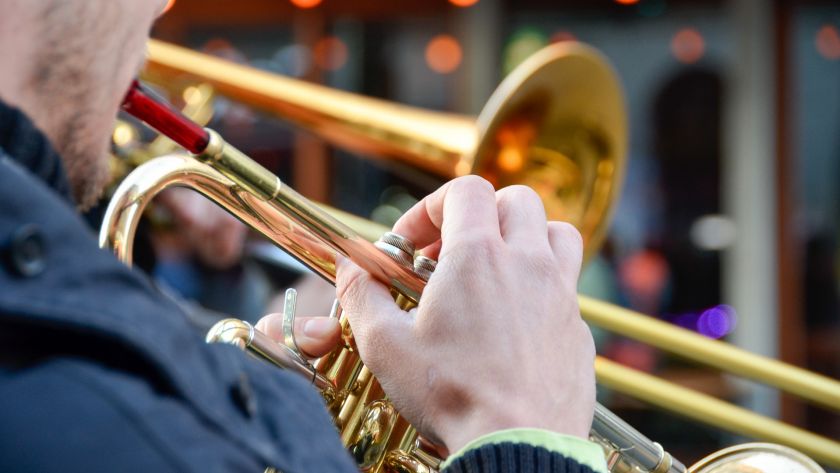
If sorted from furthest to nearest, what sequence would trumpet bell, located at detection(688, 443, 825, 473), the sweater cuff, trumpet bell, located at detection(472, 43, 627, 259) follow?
trumpet bell, located at detection(472, 43, 627, 259), trumpet bell, located at detection(688, 443, 825, 473), the sweater cuff

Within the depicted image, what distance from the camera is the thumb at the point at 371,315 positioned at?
81 centimetres

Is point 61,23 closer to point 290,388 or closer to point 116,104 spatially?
point 116,104

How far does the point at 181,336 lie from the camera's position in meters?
0.58

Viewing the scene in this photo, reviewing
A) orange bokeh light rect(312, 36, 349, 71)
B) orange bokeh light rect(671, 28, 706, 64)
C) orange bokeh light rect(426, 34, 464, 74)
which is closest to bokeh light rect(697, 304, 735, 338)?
orange bokeh light rect(671, 28, 706, 64)

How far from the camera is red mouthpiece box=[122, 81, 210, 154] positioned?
0.93m

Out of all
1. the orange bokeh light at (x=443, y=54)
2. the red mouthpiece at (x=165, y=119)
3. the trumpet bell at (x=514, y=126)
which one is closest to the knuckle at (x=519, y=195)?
the red mouthpiece at (x=165, y=119)

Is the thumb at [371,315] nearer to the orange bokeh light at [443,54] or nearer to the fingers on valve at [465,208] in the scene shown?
the fingers on valve at [465,208]

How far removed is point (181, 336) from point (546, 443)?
27 cm

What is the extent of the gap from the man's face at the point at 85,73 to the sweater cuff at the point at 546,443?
0.97 ft

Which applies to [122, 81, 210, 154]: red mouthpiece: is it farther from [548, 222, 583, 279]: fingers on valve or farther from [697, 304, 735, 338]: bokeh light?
[697, 304, 735, 338]: bokeh light

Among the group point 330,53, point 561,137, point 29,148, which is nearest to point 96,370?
point 29,148

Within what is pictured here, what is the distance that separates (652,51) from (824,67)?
72 cm

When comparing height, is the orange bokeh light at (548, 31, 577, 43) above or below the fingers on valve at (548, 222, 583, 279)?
above

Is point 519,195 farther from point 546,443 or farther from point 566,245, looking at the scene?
point 546,443
